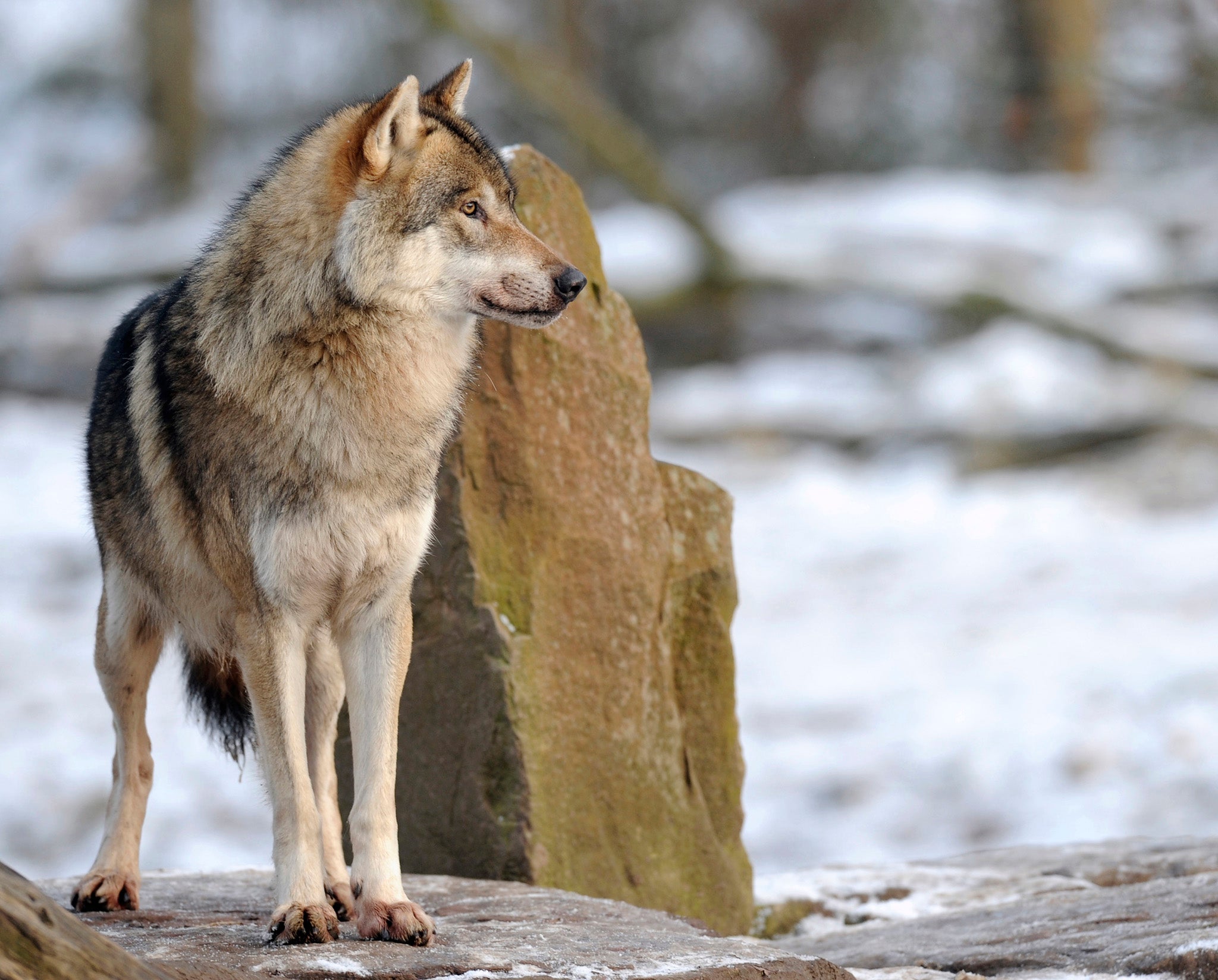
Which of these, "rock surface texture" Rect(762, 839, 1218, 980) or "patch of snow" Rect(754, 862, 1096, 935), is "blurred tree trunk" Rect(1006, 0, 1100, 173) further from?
"patch of snow" Rect(754, 862, 1096, 935)

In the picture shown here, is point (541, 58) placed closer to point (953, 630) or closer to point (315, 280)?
point (953, 630)

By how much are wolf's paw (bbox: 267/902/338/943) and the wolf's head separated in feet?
4.42

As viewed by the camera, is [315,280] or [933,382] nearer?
[315,280]

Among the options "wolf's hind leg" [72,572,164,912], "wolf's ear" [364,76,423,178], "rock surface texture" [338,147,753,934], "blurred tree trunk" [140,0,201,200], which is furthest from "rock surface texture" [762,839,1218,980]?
"blurred tree trunk" [140,0,201,200]

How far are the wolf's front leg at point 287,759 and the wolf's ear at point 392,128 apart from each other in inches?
41.9

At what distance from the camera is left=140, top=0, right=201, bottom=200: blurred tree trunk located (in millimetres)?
13570

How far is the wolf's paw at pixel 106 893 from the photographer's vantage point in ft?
11.0

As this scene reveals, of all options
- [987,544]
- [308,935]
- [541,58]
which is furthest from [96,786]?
[541,58]

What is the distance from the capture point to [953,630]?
8672 mm

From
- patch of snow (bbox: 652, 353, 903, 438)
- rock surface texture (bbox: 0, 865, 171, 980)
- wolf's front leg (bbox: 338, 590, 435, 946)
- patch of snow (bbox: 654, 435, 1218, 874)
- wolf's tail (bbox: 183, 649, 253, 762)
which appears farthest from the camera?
patch of snow (bbox: 652, 353, 903, 438)

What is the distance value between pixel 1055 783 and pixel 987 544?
3157 millimetres

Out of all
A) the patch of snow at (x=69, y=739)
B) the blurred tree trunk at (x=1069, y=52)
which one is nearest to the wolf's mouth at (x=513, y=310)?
the patch of snow at (x=69, y=739)

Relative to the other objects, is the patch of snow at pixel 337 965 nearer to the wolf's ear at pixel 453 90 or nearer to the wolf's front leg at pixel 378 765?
the wolf's front leg at pixel 378 765

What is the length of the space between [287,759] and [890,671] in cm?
586
